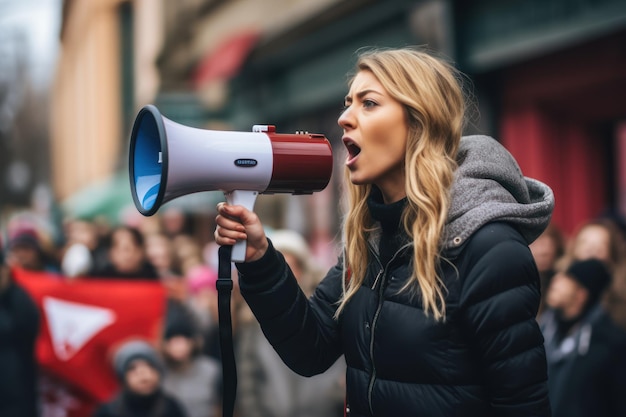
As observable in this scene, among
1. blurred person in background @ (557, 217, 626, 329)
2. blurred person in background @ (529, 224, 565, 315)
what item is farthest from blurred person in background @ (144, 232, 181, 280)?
blurred person in background @ (557, 217, 626, 329)

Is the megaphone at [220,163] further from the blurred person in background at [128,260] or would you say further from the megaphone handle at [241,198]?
the blurred person in background at [128,260]

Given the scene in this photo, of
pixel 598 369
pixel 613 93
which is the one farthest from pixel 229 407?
pixel 613 93

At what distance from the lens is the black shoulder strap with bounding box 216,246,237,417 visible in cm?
254

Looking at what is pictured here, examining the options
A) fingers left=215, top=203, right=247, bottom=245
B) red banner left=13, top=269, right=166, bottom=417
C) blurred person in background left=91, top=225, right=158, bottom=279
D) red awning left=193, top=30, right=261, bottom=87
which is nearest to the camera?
fingers left=215, top=203, right=247, bottom=245

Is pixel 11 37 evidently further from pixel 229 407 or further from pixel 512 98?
pixel 229 407

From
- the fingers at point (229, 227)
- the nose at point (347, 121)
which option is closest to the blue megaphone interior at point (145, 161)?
the fingers at point (229, 227)

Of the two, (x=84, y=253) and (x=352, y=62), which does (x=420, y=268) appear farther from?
(x=352, y=62)

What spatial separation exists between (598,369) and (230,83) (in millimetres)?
10627

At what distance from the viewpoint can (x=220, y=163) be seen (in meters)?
2.52

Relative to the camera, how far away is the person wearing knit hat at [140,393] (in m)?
5.43

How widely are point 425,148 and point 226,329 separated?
679mm

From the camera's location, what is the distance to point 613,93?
7.57 meters

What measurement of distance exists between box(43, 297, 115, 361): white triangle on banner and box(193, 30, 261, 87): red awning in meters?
7.17

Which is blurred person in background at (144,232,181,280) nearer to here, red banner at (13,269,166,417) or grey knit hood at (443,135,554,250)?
red banner at (13,269,166,417)
